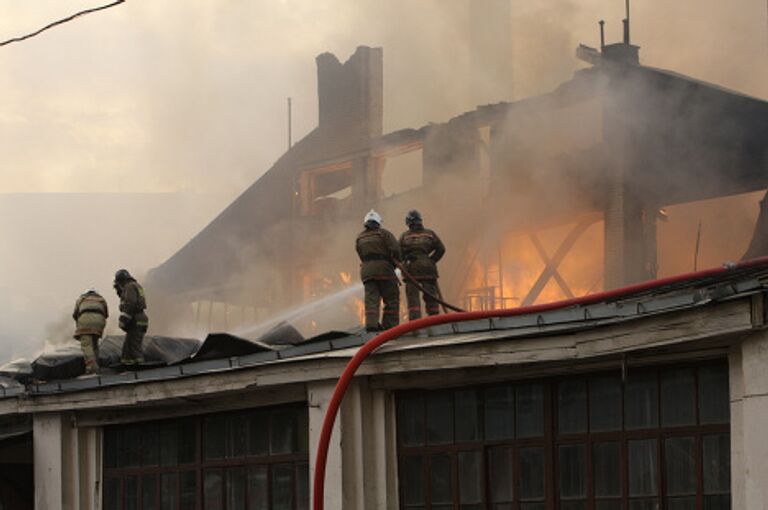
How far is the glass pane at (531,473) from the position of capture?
11367 millimetres

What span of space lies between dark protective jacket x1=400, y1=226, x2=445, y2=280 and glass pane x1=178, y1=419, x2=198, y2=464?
9.48 ft

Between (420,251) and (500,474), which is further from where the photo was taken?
(420,251)

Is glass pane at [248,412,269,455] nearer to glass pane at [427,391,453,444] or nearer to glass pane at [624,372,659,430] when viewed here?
glass pane at [427,391,453,444]

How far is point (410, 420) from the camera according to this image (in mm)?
12500

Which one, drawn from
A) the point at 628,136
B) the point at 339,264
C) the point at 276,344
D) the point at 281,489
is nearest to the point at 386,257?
the point at 276,344

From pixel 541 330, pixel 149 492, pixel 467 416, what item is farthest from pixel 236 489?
pixel 541 330

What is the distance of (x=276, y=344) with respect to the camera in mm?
15453

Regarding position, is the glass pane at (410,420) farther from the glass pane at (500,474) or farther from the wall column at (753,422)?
the wall column at (753,422)

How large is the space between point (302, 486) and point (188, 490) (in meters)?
1.67

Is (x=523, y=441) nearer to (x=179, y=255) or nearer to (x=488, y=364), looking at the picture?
(x=488, y=364)

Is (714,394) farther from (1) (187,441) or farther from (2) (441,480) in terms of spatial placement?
(1) (187,441)

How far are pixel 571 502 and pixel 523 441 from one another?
684 millimetres

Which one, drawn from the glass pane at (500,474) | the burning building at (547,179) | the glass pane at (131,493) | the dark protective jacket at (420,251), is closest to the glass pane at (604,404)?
the glass pane at (500,474)

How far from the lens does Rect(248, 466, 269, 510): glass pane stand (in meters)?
13.7
